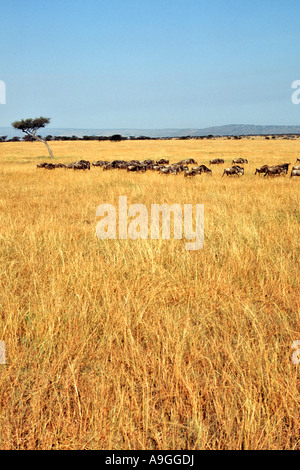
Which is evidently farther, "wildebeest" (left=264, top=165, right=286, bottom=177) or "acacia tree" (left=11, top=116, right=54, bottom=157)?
"acacia tree" (left=11, top=116, right=54, bottom=157)

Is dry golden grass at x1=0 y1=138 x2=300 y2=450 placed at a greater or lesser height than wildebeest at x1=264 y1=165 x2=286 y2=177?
lesser

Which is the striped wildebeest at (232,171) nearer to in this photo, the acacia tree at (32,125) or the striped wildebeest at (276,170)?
the striped wildebeest at (276,170)

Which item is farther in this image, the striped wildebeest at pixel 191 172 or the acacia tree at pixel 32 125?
the acacia tree at pixel 32 125

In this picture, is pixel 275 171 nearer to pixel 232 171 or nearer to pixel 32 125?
pixel 232 171

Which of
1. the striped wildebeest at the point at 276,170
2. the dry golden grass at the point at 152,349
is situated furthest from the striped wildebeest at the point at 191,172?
the dry golden grass at the point at 152,349

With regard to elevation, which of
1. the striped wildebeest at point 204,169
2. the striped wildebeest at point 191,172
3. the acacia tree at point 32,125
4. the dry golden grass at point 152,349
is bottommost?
the dry golden grass at point 152,349

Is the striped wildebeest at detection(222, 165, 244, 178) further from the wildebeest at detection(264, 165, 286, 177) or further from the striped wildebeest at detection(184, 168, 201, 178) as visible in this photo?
the striped wildebeest at detection(184, 168, 201, 178)

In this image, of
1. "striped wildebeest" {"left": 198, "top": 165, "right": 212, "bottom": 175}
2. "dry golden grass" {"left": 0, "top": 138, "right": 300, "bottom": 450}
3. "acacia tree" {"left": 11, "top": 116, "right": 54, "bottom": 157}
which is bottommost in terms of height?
"dry golden grass" {"left": 0, "top": 138, "right": 300, "bottom": 450}

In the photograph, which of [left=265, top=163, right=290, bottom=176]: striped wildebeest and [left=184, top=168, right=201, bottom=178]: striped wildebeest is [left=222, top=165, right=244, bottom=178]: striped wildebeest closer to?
[left=265, top=163, right=290, bottom=176]: striped wildebeest

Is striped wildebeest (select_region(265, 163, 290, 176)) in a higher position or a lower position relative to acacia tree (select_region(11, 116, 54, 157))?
lower

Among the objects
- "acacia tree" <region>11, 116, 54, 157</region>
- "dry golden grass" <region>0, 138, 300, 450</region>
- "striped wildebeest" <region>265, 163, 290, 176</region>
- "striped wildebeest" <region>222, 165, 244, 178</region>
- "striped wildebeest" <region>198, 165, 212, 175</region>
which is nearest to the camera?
"dry golden grass" <region>0, 138, 300, 450</region>

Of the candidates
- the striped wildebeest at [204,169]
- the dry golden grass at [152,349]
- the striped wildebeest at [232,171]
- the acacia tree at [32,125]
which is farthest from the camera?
the acacia tree at [32,125]

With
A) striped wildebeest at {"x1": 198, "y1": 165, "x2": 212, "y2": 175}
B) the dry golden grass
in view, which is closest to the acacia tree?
striped wildebeest at {"x1": 198, "y1": 165, "x2": 212, "y2": 175}

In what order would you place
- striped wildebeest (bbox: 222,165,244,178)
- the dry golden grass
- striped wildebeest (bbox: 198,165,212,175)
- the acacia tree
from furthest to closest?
the acacia tree, striped wildebeest (bbox: 198,165,212,175), striped wildebeest (bbox: 222,165,244,178), the dry golden grass
